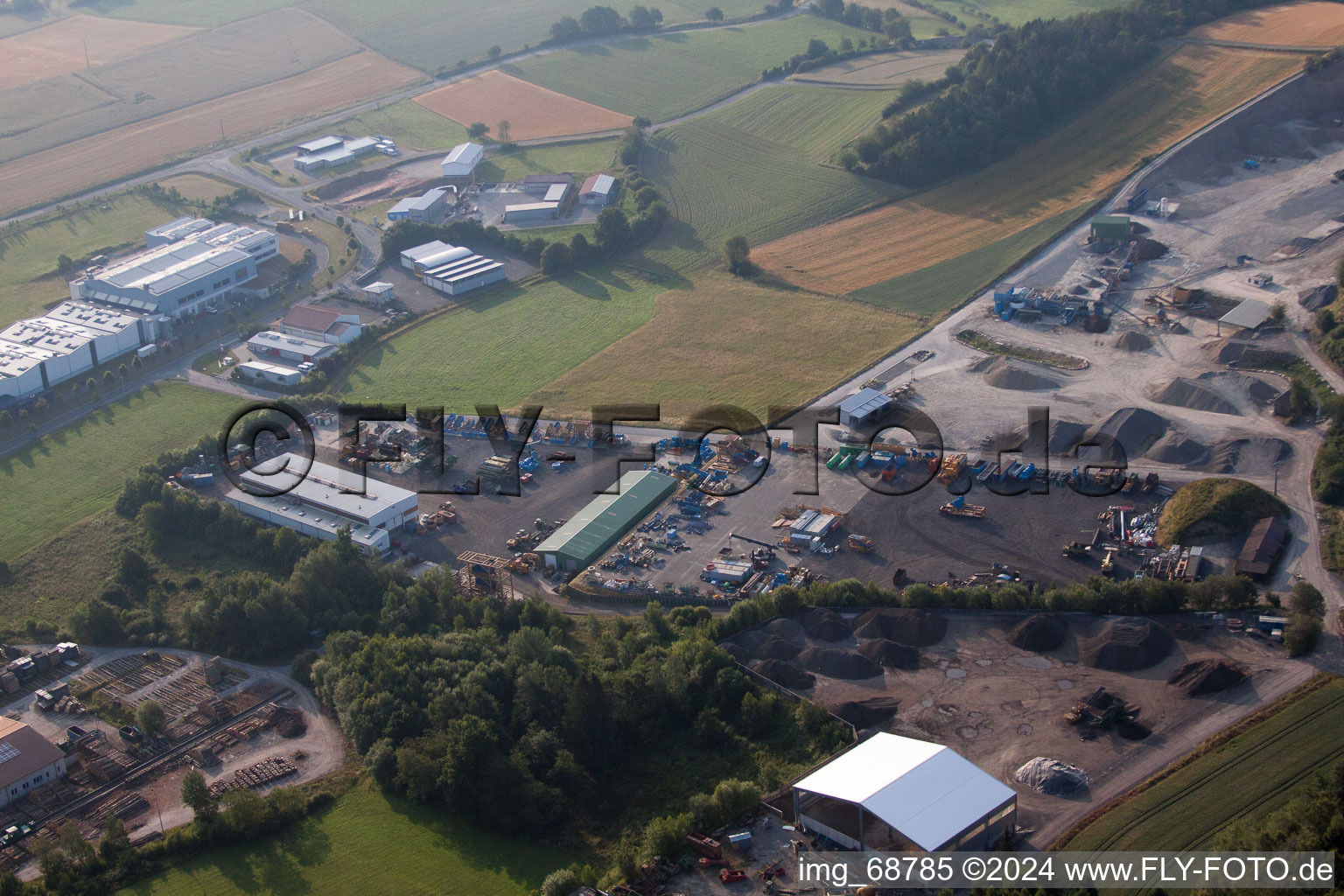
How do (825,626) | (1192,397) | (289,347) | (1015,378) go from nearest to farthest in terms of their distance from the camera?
1. (825,626)
2. (1192,397)
3. (1015,378)
4. (289,347)

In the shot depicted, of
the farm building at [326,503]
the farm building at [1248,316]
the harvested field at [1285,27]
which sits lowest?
the farm building at [326,503]

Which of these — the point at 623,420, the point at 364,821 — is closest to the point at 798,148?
the point at 623,420

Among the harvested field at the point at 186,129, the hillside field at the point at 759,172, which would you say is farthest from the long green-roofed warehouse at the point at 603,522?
the harvested field at the point at 186,129

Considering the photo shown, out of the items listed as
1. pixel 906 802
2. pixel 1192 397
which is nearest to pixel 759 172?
pixel 1192 397

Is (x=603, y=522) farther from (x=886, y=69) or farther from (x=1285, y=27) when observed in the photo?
(x=1285, y=27)

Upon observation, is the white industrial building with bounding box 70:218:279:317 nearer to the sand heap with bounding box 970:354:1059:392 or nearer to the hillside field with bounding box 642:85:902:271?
the hillside field with bounding box 642:85:902:271

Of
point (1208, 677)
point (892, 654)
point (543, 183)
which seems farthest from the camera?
point (543, 183)

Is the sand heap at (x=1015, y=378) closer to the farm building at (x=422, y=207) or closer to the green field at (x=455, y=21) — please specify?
the farm building at (x=422, y=207)
